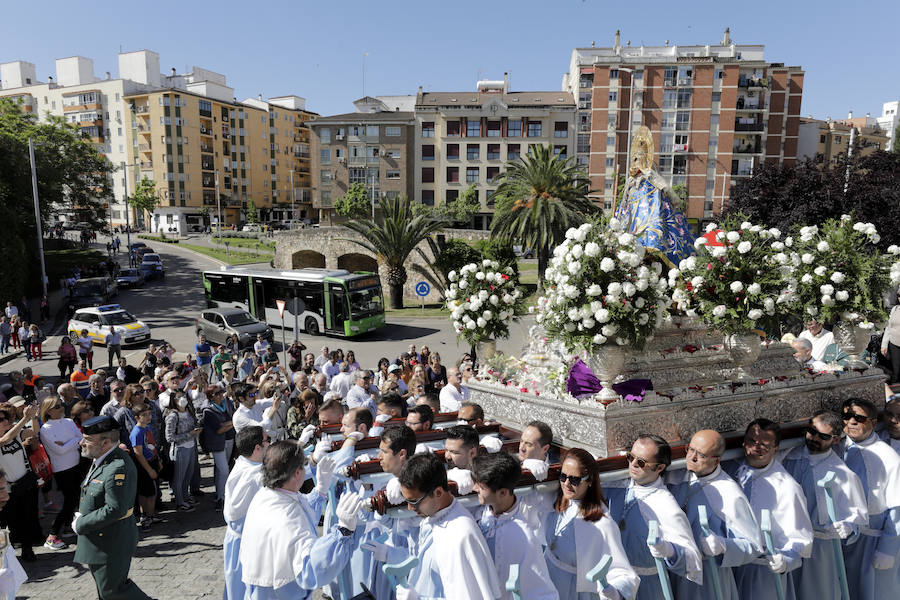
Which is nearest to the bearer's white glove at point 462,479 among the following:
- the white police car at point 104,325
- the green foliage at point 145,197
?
the white police car at point 104,325

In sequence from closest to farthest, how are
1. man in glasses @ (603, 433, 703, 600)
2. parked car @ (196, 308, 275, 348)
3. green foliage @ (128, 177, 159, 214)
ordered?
man in glasses @ (603, 433, 703, 600) → parked car @ (196, 308, 275, 348) → green foliage @ (128, 177, 159, 214)

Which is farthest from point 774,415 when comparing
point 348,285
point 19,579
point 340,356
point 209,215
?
point 209,215

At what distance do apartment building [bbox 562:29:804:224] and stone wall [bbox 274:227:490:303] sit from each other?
26936mm

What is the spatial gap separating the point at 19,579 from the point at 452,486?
10.2ft

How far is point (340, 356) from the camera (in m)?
15.1

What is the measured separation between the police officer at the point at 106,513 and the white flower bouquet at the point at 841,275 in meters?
7.21

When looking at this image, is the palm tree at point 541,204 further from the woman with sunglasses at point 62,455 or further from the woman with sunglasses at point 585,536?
the woman with sunglasses at point 585,536

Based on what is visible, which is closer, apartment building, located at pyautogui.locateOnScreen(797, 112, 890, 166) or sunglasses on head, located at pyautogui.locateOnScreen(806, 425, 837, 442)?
sunglasses on head, located at pyautogui.locateOnScreen(806, 425, 837, 442)

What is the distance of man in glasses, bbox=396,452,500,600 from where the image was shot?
3.47 m

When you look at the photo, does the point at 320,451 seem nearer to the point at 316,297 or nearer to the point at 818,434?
the point at 818,434

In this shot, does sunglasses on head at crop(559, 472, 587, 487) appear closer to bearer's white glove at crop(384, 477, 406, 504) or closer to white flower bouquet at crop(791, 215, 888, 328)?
bearer's white glove at crop(384, 477, 406, 504)

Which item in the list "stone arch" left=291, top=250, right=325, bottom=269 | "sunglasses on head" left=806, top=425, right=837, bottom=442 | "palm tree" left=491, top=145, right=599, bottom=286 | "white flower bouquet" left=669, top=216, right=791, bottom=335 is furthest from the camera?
"stone arch" left=291, top=250, right=325, bottom=269

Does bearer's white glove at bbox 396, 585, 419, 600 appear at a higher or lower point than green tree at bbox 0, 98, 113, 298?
lower

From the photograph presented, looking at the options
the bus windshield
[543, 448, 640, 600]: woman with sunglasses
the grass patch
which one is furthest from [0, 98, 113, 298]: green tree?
[543, 448, 640, 600]: woman with sunglasses
